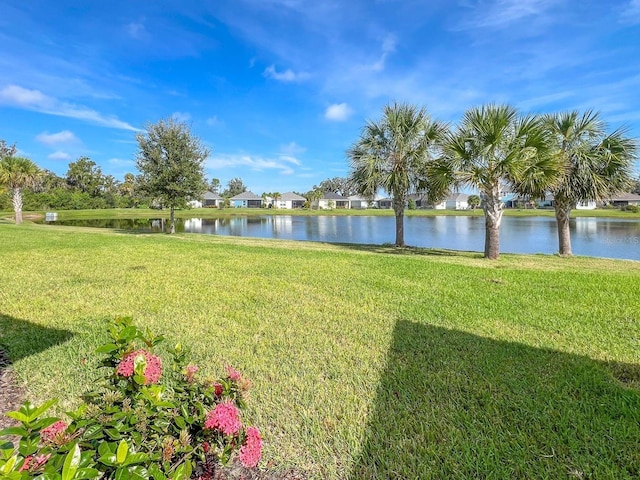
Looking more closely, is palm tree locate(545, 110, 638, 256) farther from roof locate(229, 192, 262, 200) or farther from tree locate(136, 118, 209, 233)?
roof locate(229, 192, 262, 200)

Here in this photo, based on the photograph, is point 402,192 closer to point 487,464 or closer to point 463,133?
point 463,133

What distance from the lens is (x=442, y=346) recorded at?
11.8 ft

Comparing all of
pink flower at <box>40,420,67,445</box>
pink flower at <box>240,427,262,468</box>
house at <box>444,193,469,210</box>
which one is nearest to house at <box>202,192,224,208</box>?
house at <box>444,193,469,210</box>

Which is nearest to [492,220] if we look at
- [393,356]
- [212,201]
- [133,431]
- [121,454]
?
[393,356]

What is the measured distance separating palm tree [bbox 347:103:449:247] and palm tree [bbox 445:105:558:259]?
2.77 m

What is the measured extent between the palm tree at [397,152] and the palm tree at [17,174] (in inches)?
961

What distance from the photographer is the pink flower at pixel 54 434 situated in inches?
45.0

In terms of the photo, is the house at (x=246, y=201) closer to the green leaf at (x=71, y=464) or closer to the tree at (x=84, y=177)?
the tree at (x=84, y=177)

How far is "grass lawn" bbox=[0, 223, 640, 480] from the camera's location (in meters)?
2.10

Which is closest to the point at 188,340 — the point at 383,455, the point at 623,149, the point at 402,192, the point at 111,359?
the point at 111,359

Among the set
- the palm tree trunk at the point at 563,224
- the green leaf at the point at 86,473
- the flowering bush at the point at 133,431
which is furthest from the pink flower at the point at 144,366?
the palm tree trunk at the point at 563,224

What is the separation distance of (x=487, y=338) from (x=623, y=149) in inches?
445

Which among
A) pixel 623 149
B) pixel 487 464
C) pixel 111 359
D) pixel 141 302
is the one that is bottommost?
pixel 487 464

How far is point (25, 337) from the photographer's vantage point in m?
3.77
